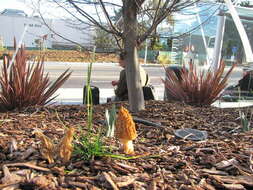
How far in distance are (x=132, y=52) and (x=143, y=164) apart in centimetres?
196

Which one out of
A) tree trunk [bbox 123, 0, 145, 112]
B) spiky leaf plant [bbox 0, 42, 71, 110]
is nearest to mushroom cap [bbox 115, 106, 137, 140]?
tree trunk [bbox 123, 0, 145, 112]

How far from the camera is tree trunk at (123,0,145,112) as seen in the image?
3330 mm

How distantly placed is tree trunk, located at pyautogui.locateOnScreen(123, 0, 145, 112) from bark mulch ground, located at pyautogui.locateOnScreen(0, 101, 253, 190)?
2.85 ft

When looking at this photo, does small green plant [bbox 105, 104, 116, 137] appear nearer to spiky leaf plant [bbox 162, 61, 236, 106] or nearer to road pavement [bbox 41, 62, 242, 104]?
spiky leaf plant [bbox 162, 61, 236, 106]

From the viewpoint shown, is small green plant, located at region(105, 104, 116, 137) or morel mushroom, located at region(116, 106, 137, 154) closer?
morel mushroom, located at region(116, 106, 137, 154)

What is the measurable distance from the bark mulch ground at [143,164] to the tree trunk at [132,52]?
0.87 metres

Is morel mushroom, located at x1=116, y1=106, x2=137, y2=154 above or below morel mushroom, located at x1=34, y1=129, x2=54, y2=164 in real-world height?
above

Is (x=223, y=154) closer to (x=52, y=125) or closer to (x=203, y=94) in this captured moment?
(x=52, y=125)

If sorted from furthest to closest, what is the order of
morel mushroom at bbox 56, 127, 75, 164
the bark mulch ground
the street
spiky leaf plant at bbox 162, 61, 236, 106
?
the street → spiky leaf plant at bbox 162, 61, 236, 106 → morel mushroom at bbox 56, 127, 75, 164 → the bark mulch ground

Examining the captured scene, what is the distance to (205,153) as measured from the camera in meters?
1.98

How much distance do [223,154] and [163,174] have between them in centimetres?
54

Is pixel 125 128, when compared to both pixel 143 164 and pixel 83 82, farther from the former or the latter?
pixel 83 82

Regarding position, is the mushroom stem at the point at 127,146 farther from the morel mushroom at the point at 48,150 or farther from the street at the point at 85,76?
the street at the point at 85,76

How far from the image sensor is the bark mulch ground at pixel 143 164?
1466 mm
